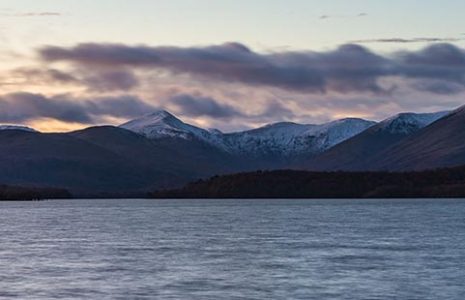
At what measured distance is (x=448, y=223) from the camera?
465 feet

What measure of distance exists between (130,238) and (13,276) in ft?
137

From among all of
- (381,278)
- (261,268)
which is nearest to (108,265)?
(261,268)

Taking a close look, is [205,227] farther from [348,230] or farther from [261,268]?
[261,268]

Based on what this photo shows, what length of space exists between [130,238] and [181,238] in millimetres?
5894

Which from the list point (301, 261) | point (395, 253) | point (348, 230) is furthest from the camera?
point (348, 230)

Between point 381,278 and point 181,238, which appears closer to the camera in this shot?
point 381,278

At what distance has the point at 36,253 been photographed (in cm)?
8844

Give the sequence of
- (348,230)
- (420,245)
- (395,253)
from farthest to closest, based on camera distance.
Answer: (348,230), (420,245), (395,253)

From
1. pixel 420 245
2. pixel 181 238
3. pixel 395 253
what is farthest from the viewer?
pixel 181 238

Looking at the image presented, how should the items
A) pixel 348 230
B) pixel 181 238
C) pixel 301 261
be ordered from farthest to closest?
pixel 348 230 → pixel 181 238 → pixel 301 261

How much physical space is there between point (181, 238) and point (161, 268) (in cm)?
3514

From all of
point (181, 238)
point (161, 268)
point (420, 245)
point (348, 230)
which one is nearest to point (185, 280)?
point (161, 268)

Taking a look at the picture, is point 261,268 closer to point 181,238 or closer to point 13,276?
point 13,276

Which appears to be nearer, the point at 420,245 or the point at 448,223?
the point at 420,245
